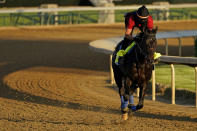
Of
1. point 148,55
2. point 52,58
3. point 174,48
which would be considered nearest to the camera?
point 148,55

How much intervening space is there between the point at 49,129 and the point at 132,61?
150 cm

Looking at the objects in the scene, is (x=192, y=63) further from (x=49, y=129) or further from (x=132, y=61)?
(x=49, y=129)

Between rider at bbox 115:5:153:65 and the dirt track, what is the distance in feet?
3.36

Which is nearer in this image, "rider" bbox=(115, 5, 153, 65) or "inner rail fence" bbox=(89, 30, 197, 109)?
"rider" bbox=(115, 5, 153, 65)

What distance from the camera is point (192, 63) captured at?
28.7 feet

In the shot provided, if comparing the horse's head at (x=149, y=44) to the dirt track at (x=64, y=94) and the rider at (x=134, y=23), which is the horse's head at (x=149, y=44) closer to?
the rider at (x=134, y=23)

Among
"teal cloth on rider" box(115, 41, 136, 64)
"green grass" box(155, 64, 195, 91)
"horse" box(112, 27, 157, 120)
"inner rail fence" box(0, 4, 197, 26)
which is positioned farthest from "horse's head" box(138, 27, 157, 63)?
"inner rail fence" box(0, 4, 197, 26)

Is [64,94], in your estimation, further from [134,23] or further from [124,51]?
[134,23]

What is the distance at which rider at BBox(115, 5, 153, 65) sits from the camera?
740cm

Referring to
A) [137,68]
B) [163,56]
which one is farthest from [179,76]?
[137,68]

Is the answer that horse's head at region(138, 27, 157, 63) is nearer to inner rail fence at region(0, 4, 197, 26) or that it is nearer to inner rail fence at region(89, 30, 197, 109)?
inner rail fence at region(89, 30, 197, 109)

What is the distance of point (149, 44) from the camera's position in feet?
22.6

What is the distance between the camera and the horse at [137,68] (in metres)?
6.93

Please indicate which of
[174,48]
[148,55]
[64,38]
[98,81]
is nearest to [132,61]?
[148,55]
